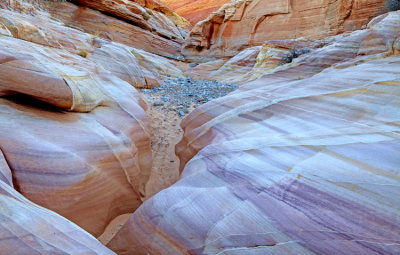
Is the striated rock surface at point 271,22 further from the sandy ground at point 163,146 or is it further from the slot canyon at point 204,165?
the sandy ground at point 163,146

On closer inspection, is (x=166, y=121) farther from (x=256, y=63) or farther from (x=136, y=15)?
(x=136, y=15)

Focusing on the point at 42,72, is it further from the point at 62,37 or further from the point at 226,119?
the point at 62,37

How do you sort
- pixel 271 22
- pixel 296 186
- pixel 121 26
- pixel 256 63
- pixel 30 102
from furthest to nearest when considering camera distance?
pixel 121 26 → pixel 271 22 → pixel 256 63 → pixel 30 102 → pixel 296 186

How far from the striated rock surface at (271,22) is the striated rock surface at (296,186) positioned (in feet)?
26.6

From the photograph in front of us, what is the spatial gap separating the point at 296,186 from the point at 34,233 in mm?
1677

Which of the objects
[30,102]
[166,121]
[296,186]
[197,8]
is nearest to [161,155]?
[166,121]

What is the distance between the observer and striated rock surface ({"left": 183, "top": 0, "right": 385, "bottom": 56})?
929 centimetres

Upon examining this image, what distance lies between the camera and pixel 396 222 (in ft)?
4.09

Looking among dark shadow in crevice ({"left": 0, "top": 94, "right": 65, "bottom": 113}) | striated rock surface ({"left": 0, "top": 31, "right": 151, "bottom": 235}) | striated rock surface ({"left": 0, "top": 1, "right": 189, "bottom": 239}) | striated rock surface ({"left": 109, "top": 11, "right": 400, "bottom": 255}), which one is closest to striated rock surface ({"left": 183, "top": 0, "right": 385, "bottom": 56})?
striated rock surface ({"left": 109, "top": 11, "right": 400, "bottom": 255})

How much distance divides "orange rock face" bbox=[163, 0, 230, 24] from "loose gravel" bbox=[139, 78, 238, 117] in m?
18.8

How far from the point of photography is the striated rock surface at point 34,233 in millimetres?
1081

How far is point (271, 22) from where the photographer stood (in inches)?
481

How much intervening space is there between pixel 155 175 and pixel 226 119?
1363mm

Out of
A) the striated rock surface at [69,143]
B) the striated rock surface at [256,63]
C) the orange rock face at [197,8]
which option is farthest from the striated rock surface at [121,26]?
the striated rock surface at [69,143]
